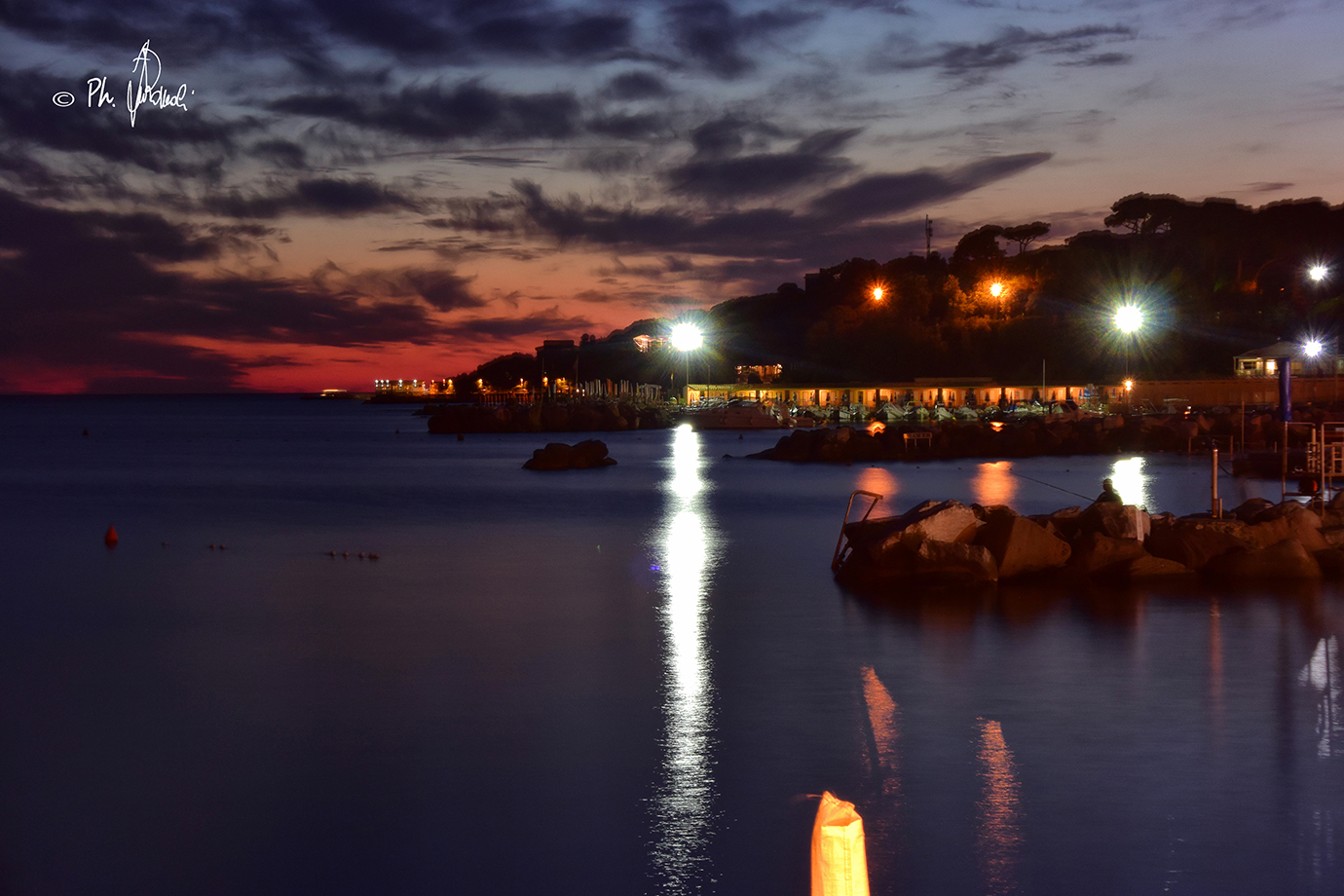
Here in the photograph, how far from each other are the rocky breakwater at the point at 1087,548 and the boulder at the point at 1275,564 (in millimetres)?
15

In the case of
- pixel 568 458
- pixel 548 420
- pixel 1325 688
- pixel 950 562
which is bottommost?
pixel 1325 688

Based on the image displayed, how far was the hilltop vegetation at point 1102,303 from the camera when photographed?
11275 cm

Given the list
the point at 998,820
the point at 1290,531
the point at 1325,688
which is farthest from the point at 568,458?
the point at 998,820

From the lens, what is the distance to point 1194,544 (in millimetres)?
18031

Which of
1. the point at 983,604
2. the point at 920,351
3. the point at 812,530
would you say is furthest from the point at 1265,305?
the point at 983,604

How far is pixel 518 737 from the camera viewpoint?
32.6 feet

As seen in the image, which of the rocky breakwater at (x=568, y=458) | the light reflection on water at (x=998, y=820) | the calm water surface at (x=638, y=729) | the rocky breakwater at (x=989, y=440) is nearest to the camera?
the light reflection on water at (x=998, y=820)

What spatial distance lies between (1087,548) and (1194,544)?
5.57ft

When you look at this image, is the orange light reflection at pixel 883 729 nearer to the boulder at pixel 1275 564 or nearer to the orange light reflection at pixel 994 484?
the boulder at pixel 1275 564

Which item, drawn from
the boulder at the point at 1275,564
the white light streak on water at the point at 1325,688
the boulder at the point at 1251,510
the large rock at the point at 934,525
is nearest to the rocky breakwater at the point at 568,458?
the boulder at the point at 1251,510

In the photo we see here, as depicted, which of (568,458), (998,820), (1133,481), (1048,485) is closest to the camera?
(998,820)

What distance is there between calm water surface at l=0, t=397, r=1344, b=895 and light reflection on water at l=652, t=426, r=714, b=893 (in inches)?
1.7

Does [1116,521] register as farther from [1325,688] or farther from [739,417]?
[739,417]

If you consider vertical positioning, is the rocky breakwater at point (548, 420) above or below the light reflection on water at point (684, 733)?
above
